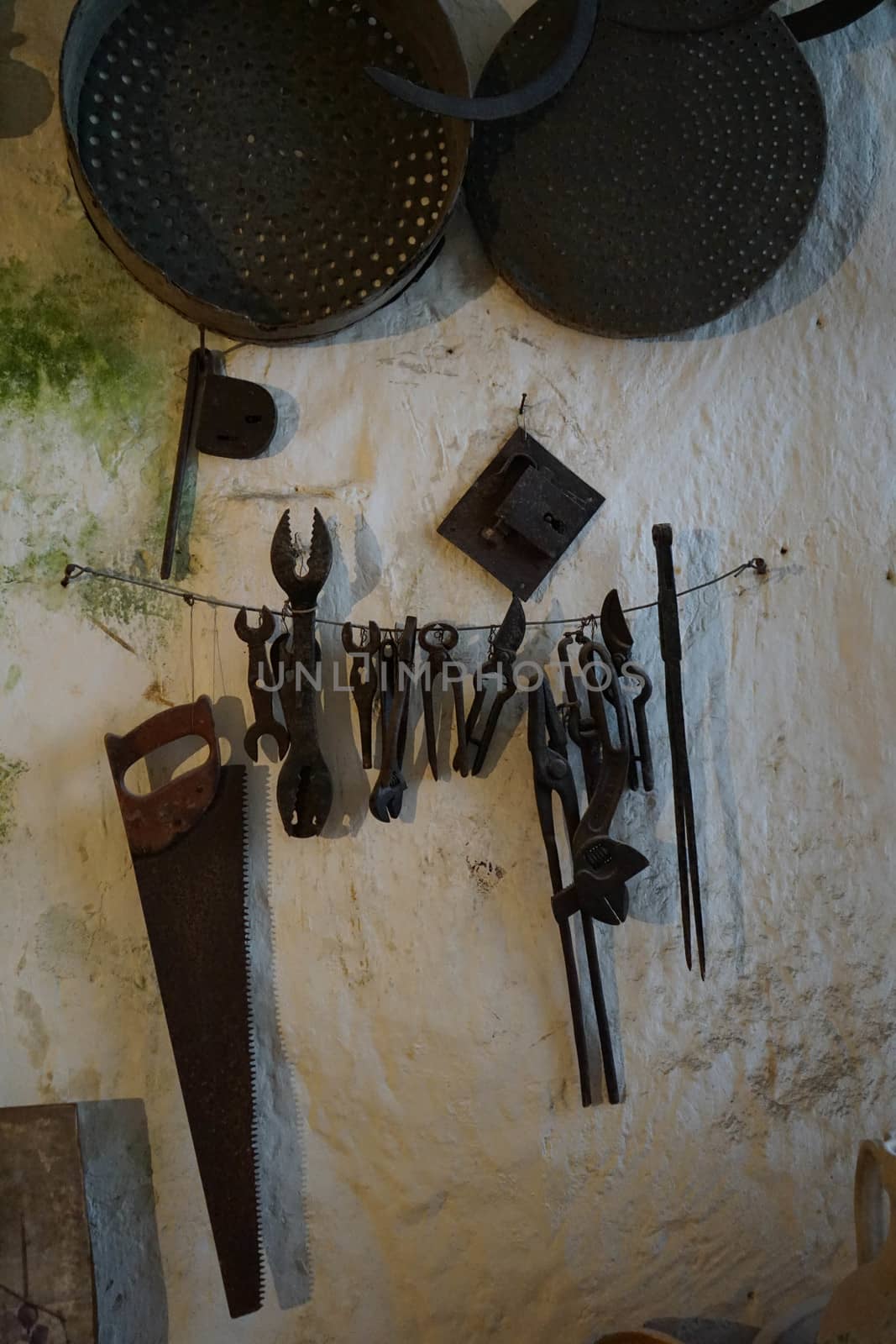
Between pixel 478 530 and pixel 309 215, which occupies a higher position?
pixel 309 215

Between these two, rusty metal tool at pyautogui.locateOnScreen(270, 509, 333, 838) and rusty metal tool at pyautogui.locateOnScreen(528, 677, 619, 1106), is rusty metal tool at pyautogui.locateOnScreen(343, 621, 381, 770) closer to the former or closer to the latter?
rusty metal tool at pyautogui.locateOnScreen(270, 509, 333, 838)

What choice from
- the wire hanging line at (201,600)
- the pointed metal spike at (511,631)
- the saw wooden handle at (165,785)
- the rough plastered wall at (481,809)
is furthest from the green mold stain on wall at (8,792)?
the pointed metal spike at (511,631)

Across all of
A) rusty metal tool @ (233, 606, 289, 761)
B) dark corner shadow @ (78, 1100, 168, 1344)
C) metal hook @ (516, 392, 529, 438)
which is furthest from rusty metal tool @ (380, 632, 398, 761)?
dark corner shadow @ (78, 1100, 168, 1344)

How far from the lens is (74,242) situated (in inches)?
53.8

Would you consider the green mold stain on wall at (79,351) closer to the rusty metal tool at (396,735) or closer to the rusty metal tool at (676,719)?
the rusty metal tool at (396,735)

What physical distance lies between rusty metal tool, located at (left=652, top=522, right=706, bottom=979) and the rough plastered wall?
7 centimetres

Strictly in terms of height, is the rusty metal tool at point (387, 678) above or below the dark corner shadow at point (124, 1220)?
above

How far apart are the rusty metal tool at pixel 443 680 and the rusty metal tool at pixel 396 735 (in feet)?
0.08

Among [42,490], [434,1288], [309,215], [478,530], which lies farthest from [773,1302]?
[309,215]

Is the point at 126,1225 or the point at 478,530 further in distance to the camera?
the point at 478,530

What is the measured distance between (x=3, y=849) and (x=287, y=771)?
1.12ft

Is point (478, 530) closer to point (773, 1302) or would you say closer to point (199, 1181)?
point (199, 1181)

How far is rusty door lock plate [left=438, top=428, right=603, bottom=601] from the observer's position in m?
1.41

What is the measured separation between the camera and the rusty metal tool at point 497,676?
4.37 feet
